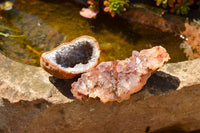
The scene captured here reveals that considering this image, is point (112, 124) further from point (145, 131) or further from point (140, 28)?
point (140, 28)

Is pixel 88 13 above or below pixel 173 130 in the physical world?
above

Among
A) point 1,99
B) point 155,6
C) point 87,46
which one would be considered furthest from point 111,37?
point 1,99

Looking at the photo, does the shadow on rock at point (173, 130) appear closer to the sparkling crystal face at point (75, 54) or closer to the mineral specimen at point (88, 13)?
the sparkling crystal face at point (75, 54)

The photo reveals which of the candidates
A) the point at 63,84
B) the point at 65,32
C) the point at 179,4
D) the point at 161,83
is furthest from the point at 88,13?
the point at 161,83

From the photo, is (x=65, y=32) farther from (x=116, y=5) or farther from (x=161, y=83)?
(x=161, y=83)

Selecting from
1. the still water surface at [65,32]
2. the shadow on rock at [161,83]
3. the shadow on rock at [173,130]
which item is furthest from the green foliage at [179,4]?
the shadow on rock at [173,130]

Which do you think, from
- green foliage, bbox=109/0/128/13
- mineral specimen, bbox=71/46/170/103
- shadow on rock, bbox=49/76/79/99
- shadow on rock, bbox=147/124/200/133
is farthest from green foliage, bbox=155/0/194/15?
shadow on rock, bbox=49/76/79/99
